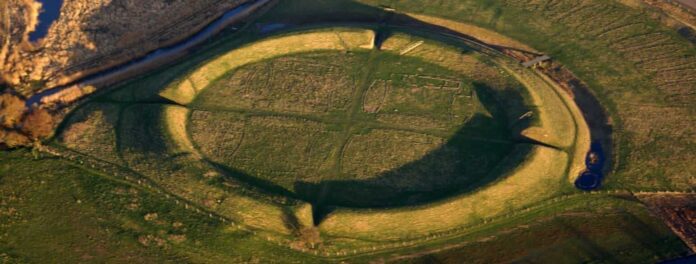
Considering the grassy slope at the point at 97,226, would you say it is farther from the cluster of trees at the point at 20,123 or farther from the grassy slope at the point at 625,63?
the grassy slope at the point at 625,63

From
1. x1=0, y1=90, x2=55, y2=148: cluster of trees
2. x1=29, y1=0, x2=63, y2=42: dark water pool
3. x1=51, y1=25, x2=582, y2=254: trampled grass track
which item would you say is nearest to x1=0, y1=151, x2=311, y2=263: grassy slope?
x1=51, y1=25, x2=582, y2=254: trampled grass track

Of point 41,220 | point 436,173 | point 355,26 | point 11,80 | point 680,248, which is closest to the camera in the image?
point 680,248

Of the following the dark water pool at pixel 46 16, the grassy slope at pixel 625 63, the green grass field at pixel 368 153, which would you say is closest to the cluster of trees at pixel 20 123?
the green grass field at pixel 368 153

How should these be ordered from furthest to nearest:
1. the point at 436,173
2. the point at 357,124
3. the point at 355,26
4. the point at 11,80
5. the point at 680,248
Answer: the point at 355,26 < the point at 11,80 < the point at 357,124 < the point at 436,173 < the point at 680,248

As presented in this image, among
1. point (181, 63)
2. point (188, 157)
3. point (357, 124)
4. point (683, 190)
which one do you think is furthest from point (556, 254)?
point (181, 63)

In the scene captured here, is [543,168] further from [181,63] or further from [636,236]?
[181,63]

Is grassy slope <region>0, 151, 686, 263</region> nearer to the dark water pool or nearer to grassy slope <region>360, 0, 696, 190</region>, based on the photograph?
grassy slope <region>360, 0, 696, 190</region>

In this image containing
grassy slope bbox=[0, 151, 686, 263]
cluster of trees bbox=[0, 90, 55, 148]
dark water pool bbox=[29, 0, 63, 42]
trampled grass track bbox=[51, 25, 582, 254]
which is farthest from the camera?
dark water pool bbox=[29, 0, 63, 42]
